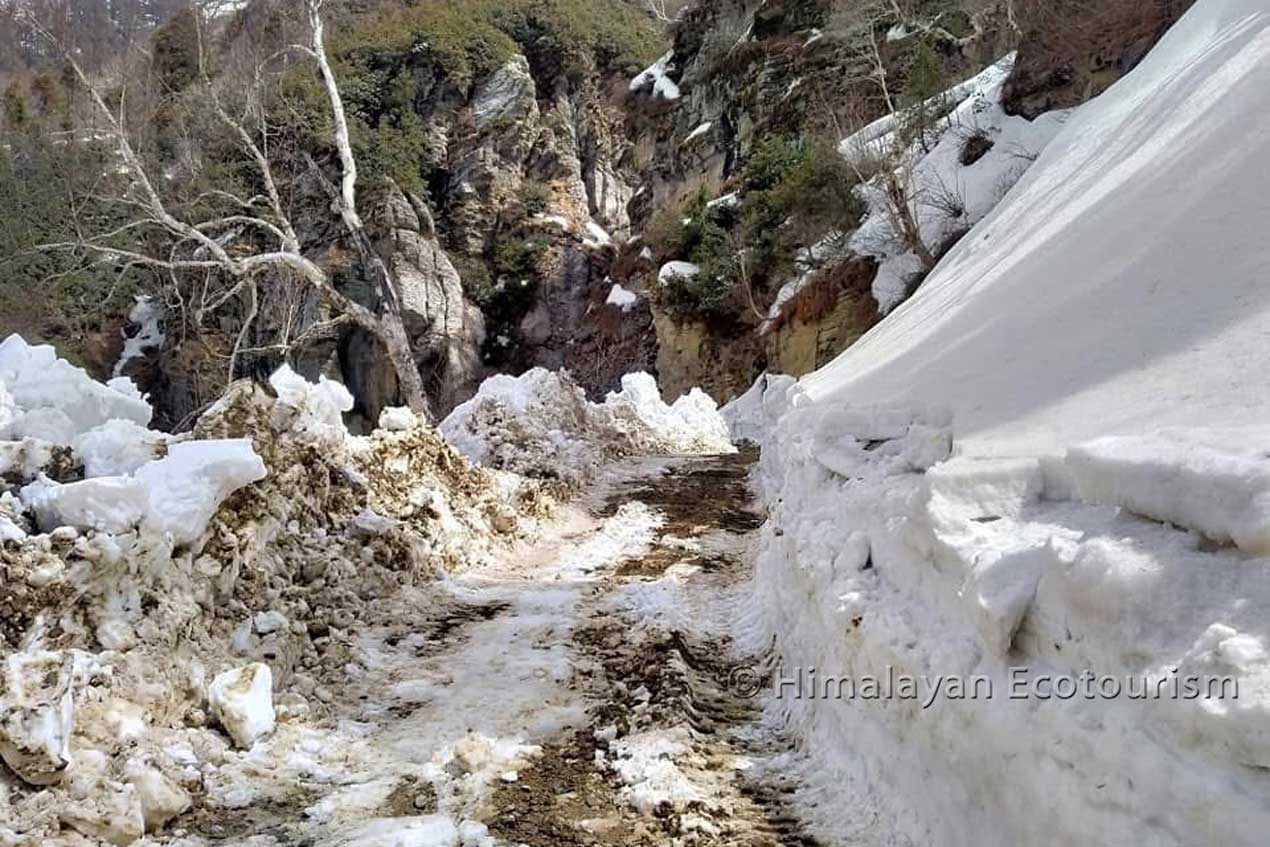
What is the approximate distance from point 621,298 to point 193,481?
20314 millimetres

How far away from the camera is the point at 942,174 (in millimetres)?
13352

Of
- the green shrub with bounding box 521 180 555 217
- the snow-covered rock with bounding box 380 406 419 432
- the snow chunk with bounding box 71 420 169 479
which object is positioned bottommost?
the snow-covered rock with bounding box 380 406 419 432

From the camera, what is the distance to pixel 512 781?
2682 millimetres

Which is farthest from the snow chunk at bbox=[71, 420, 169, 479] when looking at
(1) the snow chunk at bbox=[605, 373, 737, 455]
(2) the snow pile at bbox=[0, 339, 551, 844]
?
(1) the snow chunk at bbox=[605, 373, 737, 455]

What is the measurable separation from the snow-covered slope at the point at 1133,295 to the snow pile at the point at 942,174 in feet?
21.7

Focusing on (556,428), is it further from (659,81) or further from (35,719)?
(659,81)

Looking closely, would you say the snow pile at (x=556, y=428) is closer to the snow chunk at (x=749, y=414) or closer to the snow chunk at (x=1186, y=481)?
the snow chunk at (x=749, y=414)

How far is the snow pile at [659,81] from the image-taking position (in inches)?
1065

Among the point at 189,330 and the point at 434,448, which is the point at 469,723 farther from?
the point at 189,330

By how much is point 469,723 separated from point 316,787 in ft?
2.01

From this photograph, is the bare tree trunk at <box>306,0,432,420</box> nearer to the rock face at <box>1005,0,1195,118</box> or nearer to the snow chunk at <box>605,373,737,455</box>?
the snow chunk at <box>605,373,737,455</box>

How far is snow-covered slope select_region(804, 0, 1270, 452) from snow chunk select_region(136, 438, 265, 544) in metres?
2.94

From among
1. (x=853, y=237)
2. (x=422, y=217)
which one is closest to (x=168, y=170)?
(x=422, y=217)

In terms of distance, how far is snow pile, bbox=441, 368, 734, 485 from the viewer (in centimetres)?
813
